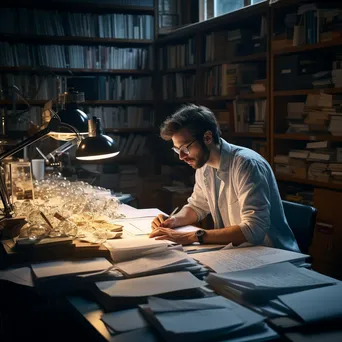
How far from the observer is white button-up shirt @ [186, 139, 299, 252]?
232 centimetres

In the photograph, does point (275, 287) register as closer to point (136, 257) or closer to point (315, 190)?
point (136, 257)

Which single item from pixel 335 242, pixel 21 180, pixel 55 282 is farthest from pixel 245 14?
pixel 55 282

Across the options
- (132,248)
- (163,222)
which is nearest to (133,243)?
(132,248)

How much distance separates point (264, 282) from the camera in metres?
1.66

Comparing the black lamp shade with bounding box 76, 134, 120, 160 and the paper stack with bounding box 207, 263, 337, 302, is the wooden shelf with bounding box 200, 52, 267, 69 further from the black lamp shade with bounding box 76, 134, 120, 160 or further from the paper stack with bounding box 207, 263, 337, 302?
the paper stack with bounding box 207, 263, 337, 302

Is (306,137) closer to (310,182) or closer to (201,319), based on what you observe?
(310,182)

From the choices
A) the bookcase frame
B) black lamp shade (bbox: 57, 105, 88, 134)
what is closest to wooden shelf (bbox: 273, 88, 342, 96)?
the bookcase frame

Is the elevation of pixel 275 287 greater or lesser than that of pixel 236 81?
lesser

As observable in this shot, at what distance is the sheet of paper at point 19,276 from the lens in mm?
1746

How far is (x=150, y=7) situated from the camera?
579 centimetres

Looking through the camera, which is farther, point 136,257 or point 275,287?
point 136,257

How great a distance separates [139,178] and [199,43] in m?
1.61

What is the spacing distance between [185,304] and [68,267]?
494 millimetres

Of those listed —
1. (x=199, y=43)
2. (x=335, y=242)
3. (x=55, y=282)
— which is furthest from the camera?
(x=199, y=43)
